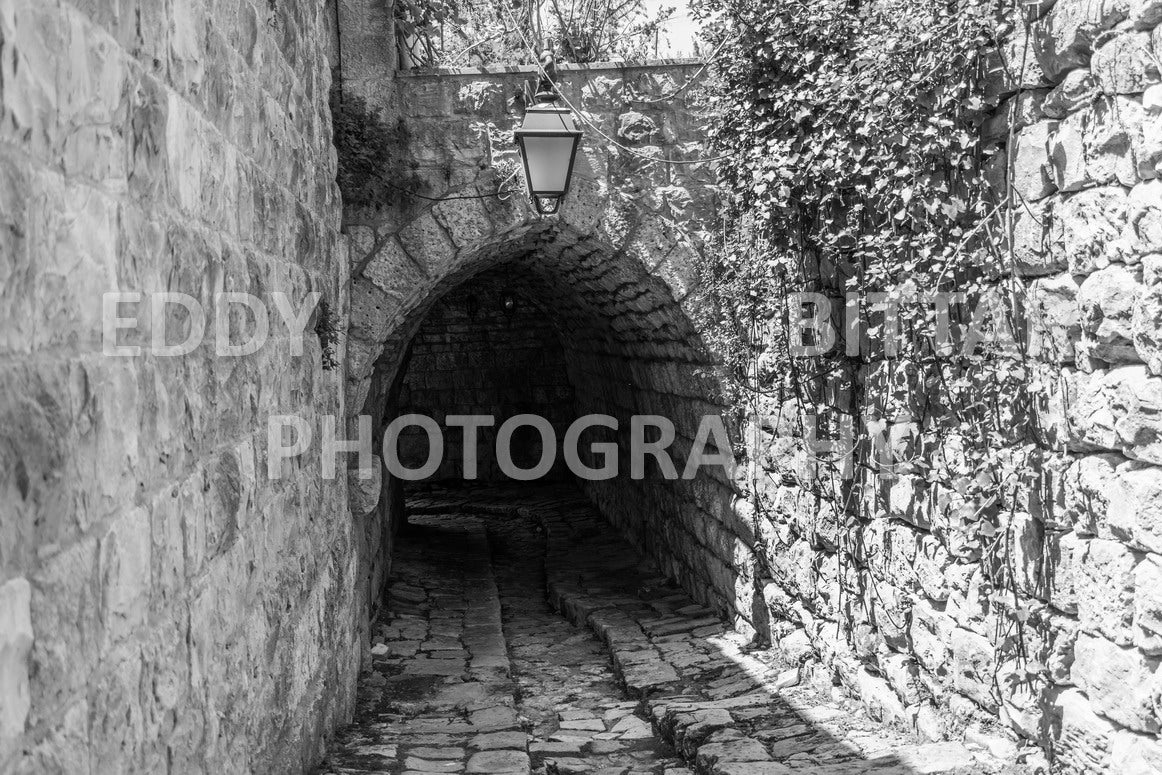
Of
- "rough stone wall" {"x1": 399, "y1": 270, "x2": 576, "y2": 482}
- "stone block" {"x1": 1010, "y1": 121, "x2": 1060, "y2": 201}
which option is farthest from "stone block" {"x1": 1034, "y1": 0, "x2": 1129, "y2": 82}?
"rough stone wall" {"x1": 399, "y1": 270, "x2": 576, "y2": 482}

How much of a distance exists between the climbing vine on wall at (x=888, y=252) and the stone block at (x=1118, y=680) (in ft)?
0.87

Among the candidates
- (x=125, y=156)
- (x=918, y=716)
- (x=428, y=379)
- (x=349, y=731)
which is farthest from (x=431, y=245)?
(x=428, y=379)

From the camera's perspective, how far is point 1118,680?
291cm

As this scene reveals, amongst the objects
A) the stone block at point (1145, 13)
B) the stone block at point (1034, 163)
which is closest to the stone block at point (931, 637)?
the stone block at point (1034, 163)

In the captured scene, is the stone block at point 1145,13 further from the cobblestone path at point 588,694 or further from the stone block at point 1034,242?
the cobblestone path at point 588,694

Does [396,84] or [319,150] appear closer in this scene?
[319,150]

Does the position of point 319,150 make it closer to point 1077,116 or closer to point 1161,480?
point 1077,116

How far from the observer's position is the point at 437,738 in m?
4.77

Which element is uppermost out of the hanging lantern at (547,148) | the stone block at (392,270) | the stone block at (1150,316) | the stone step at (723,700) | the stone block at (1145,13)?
the hanging lantern at (547,148)

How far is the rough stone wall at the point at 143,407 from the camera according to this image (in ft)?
5.05

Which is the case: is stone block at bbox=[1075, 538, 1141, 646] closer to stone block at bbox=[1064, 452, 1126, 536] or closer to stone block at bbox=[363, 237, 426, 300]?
stone block at bbox=[1064, 452, 1126, 536]

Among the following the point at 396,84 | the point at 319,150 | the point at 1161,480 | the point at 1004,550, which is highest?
the point at 396,84

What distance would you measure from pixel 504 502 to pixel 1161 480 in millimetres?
10120

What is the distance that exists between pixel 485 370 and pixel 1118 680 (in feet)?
36.7
